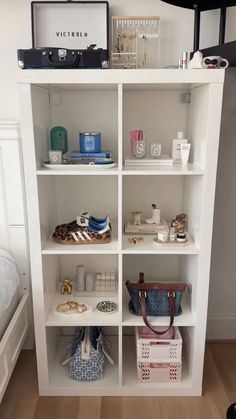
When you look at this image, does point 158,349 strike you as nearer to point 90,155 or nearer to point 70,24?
point 90,155

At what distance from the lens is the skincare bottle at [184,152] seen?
1652mm

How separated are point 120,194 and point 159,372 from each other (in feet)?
3.12

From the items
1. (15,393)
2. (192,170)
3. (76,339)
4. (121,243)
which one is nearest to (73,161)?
(121,243)

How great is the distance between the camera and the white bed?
1.73 m

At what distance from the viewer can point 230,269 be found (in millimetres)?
2160

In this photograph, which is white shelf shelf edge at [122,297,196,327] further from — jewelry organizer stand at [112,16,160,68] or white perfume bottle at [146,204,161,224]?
jewelry organizer stand at [112,16,160,68]

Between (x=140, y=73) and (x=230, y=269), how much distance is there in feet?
4.25

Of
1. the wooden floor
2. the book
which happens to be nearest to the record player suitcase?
the book

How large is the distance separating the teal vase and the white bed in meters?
0.18

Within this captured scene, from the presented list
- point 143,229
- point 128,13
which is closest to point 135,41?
point 128,13

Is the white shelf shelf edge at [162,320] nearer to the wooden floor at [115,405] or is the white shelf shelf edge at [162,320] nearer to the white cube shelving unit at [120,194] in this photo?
the white cube shelving unit at [120,194]

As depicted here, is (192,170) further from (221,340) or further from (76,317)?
(221,340)

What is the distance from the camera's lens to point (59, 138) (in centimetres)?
177

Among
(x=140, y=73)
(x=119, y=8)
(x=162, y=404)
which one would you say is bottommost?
(x=162, y=404)
